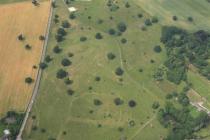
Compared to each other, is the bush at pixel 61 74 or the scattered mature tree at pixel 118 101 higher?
the bush at pixel 61 74

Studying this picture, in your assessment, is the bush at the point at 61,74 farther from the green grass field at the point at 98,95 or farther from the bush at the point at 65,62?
the bush at the point at 65,62

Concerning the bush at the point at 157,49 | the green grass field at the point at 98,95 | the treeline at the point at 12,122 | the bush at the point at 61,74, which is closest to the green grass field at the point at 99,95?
the green grass field at the point at 98,95

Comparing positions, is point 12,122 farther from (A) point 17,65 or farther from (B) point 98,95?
(B) point 98,95

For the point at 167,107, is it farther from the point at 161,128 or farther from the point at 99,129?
the point at 99,129

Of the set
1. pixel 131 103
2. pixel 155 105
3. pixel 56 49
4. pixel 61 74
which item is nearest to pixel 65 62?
pixel 61 74

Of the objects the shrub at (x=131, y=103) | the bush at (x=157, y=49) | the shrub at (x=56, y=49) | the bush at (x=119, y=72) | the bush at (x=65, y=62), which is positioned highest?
the shrub at (x=56, y=49)

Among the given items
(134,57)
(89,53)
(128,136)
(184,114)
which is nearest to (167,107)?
(184,114)

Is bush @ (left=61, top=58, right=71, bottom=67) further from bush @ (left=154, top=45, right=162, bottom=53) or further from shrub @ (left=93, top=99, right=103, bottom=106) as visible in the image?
bush @ (left=154, top=45, right=162, bottom=53)

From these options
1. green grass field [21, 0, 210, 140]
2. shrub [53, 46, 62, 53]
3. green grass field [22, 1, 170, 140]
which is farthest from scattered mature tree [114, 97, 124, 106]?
shrub [53, 46, 62, 53]
